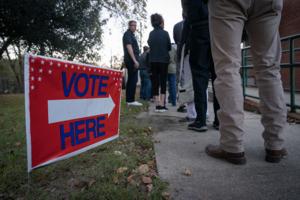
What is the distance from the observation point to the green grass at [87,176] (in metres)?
1.38

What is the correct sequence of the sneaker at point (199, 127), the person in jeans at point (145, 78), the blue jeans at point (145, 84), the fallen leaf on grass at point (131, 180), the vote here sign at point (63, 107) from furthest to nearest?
1. the blue jeans at point (145, 84)
2. the person in jeans at point (145, 78)
3. the sneaker at point (199, 127)
4. the fallen leaf on grass at point (131, 180)
5. the vote here sign at point (63, 107)

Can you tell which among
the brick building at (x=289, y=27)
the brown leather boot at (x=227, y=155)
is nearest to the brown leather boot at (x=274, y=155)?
the brown leather boot at (x=227, y=155)

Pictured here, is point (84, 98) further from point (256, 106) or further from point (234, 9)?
point (256, 106)

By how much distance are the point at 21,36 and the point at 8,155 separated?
9.18 metres

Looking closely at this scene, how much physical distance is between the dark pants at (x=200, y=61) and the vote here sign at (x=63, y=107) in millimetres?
1052

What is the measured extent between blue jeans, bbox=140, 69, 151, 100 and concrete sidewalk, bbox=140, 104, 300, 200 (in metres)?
5.12

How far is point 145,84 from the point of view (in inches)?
298

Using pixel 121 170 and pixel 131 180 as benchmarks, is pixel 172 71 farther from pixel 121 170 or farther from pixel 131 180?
pixel 131 180

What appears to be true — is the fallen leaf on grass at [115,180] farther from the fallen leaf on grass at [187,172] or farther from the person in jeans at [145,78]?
the person in jeans at [145,78]

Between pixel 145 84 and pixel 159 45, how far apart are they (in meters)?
3.11

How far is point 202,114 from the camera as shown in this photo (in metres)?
2.63

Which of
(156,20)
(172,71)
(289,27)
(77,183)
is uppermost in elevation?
(289,27)

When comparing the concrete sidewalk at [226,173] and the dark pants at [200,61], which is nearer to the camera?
the concrete sidewalk at [226,173]

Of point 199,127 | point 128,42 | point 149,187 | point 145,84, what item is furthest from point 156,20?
point 149,187
